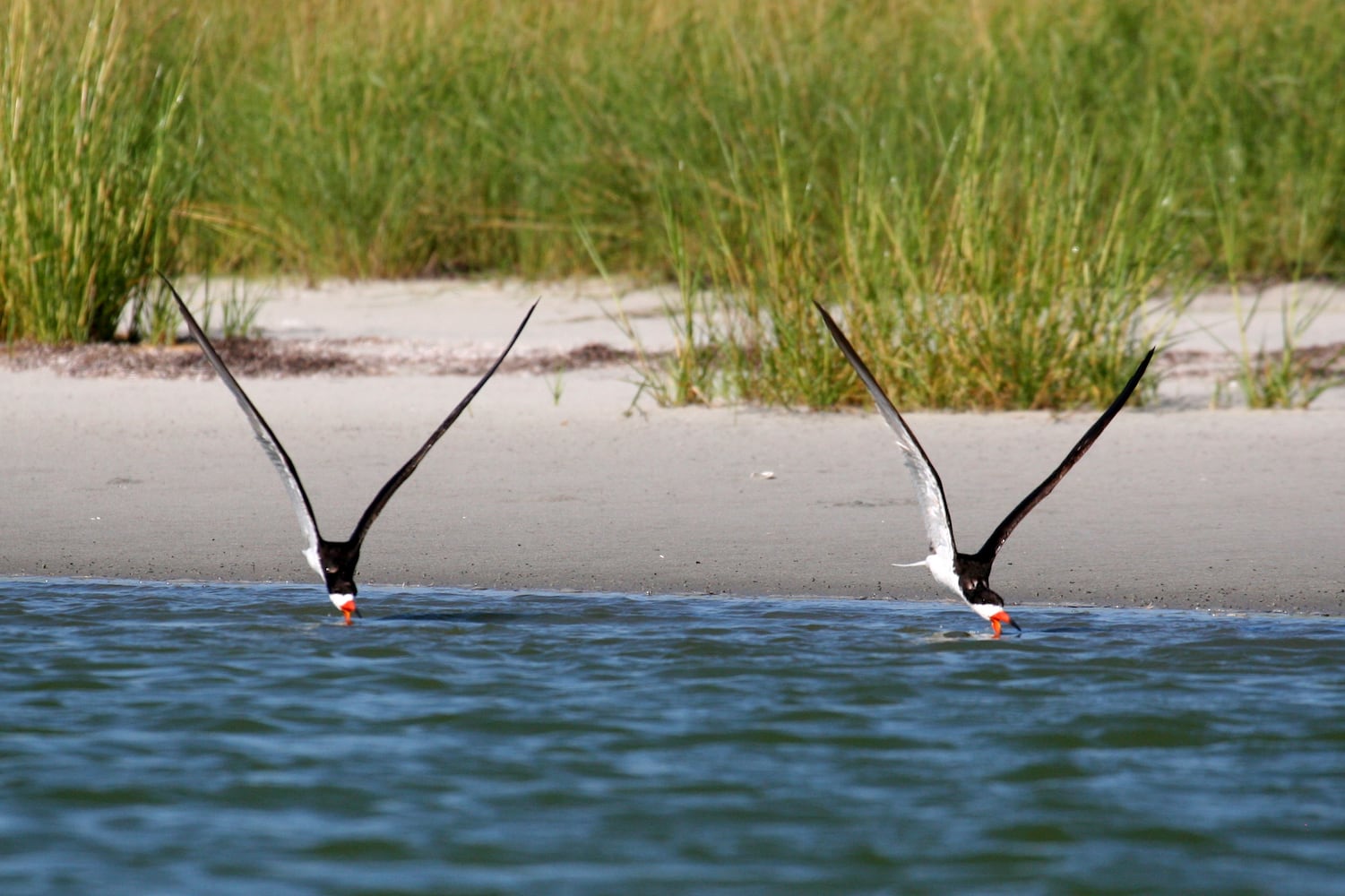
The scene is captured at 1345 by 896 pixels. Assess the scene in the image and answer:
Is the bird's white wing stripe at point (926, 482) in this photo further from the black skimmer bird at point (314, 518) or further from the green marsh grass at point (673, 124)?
the green marsh grass at point (673, 124)

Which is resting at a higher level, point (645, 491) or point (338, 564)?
point (645, 491)

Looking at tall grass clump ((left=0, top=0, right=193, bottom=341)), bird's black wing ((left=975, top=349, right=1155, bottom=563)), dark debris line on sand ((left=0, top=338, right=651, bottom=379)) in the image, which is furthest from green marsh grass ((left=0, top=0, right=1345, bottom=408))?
bird's black wing ((left=975, top=349, right=1155, bottom=563))

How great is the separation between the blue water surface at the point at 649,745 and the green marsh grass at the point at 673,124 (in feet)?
9.90

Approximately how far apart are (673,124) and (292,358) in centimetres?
282

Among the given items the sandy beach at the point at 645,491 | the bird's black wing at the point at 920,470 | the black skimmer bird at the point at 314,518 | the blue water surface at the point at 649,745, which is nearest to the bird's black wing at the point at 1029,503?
the bird's black wing at the point at 920,470

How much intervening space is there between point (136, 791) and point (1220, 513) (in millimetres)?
3370

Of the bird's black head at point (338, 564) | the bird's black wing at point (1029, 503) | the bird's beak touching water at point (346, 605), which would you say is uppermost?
the bird's black wing at point (1029, 503)

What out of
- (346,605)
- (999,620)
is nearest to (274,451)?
(346,605)

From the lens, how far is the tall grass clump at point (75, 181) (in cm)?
845

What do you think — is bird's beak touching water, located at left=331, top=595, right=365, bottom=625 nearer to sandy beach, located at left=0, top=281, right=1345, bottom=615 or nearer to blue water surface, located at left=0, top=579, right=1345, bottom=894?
blue water surface, located at left=0, top=579, right=1345, bottom=894

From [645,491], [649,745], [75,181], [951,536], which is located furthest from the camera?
[75,181]

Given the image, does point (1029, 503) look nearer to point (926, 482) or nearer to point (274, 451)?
point (926, 482)

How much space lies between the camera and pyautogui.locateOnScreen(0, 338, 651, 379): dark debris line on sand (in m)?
8.45

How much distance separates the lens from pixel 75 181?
8.46 metres
